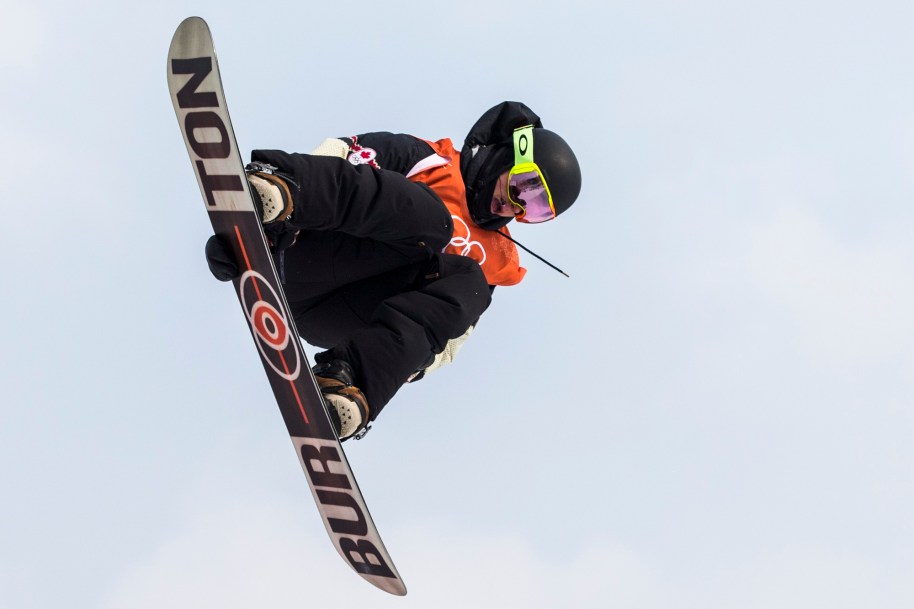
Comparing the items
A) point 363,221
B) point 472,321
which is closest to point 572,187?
point 472,321

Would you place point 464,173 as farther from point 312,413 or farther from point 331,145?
point 312,413

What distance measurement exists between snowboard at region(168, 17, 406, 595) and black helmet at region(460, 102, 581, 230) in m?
1.37

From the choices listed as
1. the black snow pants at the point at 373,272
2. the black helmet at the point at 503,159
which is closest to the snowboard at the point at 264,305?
the black snow pants at the point at 373,272

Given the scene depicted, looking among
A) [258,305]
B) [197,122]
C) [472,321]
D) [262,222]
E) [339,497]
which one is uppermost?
[197,122]

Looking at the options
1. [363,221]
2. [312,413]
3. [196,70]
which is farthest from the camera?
[363,221]

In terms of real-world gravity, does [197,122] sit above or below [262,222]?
above

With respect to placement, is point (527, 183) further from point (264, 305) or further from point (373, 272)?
point (264, 305)

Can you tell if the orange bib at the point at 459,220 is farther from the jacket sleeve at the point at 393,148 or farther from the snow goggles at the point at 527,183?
the snow goggles at the point at 527,183

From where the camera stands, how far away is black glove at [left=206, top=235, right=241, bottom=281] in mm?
3658

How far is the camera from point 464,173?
4.83 m

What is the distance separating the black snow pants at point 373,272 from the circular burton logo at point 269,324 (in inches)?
8.8

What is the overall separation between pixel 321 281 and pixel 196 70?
49.9 inches

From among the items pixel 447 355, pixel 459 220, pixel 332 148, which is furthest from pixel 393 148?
pixel 447 355

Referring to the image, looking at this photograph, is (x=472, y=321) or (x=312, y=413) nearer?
(x=312, y=413)
